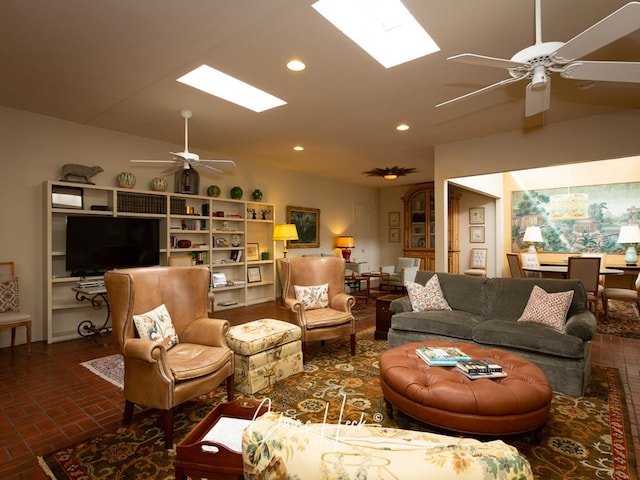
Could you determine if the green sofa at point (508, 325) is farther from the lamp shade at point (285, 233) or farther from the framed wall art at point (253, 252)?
the framed wall art at point (253, 252)

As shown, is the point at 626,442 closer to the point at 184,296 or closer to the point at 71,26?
the point at 184,296

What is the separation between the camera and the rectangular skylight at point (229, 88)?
128 inches

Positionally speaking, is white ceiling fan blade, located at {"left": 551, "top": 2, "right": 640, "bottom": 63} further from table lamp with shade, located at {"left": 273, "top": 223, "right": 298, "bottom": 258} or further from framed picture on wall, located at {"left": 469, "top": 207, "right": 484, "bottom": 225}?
framed picture on wall, located at {"left": 469, "top": 207, "right": 484, "bottom": 225}

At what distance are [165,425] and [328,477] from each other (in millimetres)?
1810

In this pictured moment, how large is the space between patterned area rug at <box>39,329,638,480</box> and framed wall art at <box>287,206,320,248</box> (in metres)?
4.52

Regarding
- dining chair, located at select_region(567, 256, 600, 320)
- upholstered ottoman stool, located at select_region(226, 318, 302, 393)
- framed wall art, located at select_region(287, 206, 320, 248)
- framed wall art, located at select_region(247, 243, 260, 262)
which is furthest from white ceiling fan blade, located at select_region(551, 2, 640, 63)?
framed wall art, located at select_region(287, 206, 320, 248)

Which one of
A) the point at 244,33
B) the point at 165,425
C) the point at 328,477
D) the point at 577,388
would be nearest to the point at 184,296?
the point at 165,425

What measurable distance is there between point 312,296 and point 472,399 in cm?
225

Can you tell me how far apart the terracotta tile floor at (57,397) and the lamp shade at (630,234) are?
2802 millimetres

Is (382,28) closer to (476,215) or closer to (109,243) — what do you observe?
(109,243)

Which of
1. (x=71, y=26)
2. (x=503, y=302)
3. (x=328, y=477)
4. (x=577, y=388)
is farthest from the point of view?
(x=503, y=302)

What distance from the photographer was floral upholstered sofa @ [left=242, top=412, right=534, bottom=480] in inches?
25.4

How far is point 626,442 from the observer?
2.09 m

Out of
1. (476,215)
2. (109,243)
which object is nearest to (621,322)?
(476,215)
